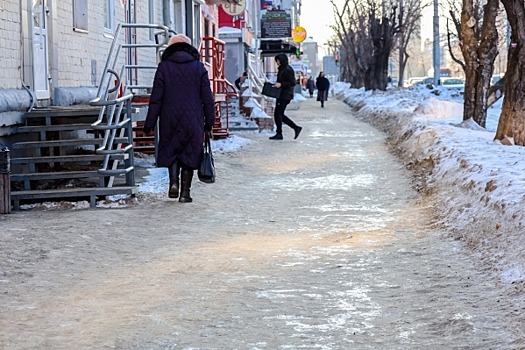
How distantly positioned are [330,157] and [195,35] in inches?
368

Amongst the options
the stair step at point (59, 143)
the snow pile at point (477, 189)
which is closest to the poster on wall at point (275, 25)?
the snow pile at point (477, 189)

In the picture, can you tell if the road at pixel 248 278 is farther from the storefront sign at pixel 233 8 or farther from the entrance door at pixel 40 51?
the storefront sign at pixel 233 8

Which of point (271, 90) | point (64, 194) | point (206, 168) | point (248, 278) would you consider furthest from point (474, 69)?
point (248, 278)

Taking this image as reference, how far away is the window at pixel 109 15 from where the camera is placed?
620 inches

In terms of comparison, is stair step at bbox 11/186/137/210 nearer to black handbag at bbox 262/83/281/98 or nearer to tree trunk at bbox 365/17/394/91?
black handbag at bbox 262/83/281/98

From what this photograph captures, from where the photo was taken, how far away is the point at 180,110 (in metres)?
10.2

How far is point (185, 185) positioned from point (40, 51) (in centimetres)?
316

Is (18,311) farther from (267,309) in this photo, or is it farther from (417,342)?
(417,342)

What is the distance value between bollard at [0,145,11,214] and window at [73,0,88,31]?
4.38m

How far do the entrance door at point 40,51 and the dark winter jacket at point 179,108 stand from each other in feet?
7.49

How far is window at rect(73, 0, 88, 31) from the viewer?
45.2 ft

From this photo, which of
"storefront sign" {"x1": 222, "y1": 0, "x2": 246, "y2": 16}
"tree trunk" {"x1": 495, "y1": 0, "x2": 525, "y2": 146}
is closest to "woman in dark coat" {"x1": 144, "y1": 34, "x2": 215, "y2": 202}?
"tree trunk" {"x1": 495, "y1": 0, "x2": 525, "y2": 146}

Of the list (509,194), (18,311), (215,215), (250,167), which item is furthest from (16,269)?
(250,167)

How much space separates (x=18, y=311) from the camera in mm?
5645
